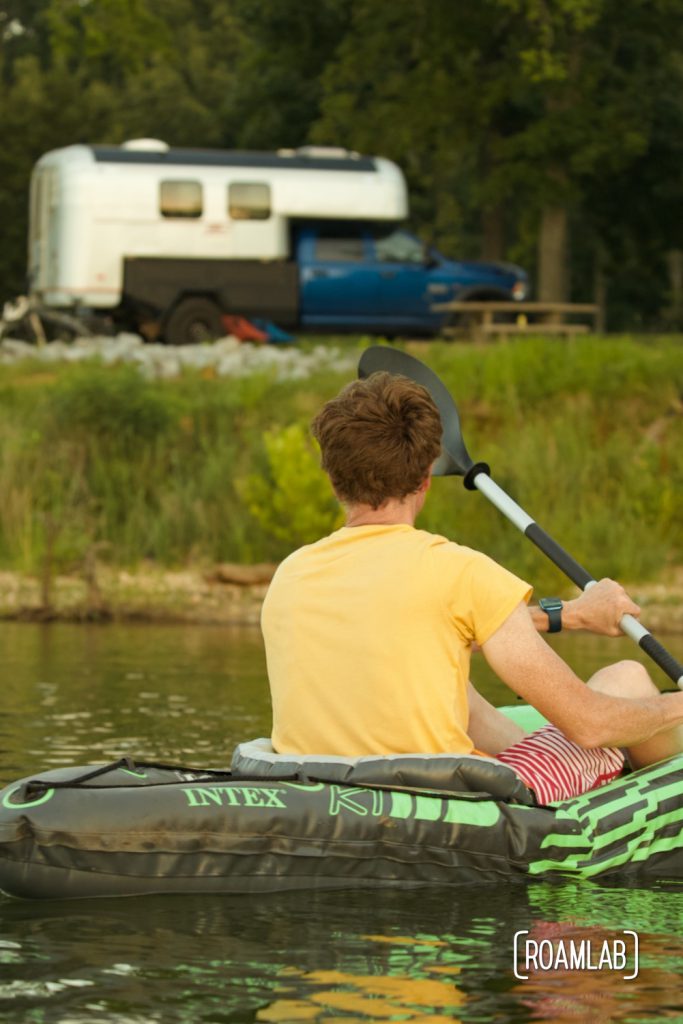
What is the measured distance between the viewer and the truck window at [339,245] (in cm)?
3028

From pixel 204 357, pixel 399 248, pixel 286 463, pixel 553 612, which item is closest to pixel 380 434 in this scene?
pixel 553 612

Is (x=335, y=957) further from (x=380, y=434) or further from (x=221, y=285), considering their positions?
(x=221, y=285)

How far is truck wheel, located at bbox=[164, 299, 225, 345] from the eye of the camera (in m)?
28.6

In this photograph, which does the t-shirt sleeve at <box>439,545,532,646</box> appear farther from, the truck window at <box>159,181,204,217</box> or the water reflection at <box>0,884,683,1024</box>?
the truck window at <box>159,181,204,217</box>

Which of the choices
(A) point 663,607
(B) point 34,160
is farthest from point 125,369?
(B) point 34,160

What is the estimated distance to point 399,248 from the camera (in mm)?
30375

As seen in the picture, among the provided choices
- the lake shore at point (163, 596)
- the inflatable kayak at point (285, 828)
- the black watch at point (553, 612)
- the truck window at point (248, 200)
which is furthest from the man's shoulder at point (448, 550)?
the truck window at point (248, 200)

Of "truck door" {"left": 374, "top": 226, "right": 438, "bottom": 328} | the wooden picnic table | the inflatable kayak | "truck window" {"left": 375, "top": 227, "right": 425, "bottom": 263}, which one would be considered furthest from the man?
"truck window" {"left": 375, "top": 227, "right": 425, "bottom": 263}

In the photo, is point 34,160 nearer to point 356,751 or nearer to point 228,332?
point 228,332

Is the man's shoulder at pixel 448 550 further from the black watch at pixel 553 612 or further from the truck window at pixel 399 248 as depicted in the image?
the truck window at pixel 399 248

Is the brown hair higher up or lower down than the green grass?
higher up

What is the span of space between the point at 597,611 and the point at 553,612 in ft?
0.54

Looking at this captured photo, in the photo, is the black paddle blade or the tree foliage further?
the tree foliage

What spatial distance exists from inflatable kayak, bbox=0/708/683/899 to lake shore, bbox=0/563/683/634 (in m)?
10.4
